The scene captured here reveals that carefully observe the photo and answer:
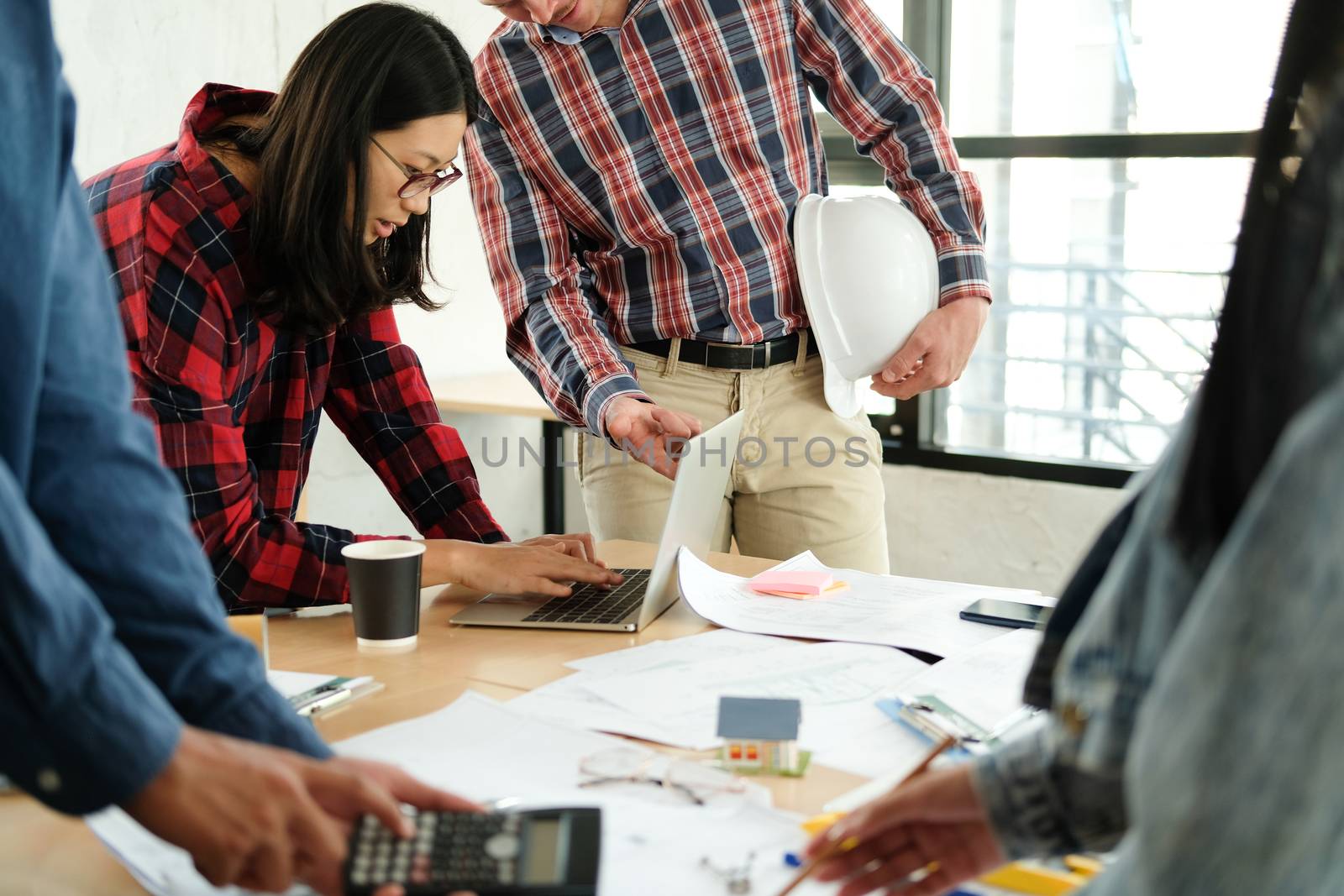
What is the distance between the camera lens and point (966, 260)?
1.91 m

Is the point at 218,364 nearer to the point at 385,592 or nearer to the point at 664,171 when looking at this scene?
the point at 385,592

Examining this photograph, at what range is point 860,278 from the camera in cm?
184

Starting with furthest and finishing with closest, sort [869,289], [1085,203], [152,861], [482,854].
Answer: [1085,203]
[869,289]
[152,861]
[482,854]

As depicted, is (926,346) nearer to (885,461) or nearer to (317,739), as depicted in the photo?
(317,739)

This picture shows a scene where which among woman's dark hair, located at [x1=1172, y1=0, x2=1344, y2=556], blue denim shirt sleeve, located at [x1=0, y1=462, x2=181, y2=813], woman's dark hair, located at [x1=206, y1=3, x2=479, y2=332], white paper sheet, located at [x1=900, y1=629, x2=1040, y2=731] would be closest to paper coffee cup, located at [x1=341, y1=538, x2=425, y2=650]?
woman's dark hair, located at [x1=206, y1=3, x2=479, y2=332]

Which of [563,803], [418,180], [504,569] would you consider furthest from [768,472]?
[563,803]

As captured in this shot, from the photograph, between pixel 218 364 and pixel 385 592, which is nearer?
pixel 385 592

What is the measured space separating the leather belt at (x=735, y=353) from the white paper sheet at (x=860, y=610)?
1.36 ft

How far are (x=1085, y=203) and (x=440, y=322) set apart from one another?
6.03 ft

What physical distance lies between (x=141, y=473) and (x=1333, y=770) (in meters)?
0.69

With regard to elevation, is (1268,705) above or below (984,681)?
above

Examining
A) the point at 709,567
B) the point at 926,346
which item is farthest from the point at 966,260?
the point at 709,567

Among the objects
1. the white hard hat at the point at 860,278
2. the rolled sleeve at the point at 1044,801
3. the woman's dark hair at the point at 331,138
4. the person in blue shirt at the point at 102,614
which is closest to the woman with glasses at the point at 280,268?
the woman's dark hair at the point at 331,138

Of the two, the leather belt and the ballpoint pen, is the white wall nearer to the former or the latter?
the leather belt
